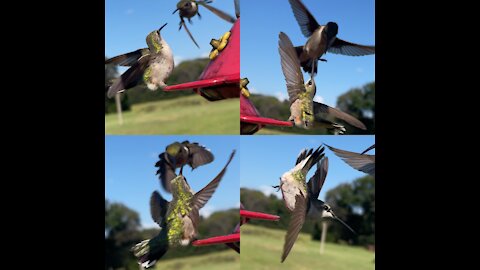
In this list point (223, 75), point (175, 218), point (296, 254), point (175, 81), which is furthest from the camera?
point (296, 254)

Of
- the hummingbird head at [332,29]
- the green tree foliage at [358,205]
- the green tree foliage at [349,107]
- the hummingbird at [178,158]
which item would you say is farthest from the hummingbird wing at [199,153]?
the hummingbird head at [332,29]

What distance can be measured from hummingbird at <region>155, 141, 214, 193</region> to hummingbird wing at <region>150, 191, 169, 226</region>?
79mm

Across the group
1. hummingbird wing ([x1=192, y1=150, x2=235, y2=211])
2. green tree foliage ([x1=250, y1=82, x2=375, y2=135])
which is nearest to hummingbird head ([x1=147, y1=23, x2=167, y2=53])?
green tree foliage ([x1=250, y1=82, x2=375, y2=135])

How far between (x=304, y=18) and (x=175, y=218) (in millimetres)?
1611

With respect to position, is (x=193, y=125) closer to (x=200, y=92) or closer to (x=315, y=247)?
(x=200, y=92)

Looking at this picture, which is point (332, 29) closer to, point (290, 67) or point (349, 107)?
point (290, 67)

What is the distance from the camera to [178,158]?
13.8 ft

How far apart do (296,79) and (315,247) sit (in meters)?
1.23

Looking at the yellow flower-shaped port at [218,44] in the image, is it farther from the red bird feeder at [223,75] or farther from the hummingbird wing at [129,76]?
the hummingbird wing at [129,76]

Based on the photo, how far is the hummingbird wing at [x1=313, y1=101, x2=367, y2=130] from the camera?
4.25 m

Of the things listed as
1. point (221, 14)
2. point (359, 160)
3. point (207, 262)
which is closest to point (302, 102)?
point (359, 160)

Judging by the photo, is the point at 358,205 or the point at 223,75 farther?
the point at 358,205

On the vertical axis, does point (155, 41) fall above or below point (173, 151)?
above

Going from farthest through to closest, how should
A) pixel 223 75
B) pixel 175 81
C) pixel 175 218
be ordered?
1. pixel 175 81
2. pixel 175 218
3. pixel 223 75
